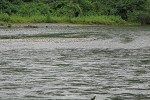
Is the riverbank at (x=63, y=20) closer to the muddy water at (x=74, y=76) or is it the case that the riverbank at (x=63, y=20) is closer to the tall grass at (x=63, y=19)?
the tall grass at (x=63, y=19)

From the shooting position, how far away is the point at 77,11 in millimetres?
108312

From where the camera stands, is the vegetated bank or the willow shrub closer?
the vegetated bank

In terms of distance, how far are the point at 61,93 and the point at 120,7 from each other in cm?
9775

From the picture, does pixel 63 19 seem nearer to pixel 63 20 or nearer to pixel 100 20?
pixel 63 20

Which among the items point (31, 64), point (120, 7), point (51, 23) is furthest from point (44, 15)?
point (31, 64)

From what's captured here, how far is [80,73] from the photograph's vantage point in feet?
82.0

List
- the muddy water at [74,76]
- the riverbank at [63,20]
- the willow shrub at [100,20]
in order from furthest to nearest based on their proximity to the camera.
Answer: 1. the willow shrub at [100,20]
2. the riverbank at [63,20]
3. the muddy water at [74,76]

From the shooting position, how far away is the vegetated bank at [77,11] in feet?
332

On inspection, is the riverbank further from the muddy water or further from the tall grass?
the muddy water

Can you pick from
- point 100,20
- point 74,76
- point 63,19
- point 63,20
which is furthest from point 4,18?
point 74,76

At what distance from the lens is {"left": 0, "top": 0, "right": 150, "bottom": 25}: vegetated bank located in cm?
10131

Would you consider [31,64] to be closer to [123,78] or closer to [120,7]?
[123,78]

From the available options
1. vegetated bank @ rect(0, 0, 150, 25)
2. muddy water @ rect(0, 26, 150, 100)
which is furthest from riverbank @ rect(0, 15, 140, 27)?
muddy water @ rect(0, 26, 150, 100)

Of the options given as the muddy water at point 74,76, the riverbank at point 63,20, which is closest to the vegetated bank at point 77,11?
the riverbank at point 63,20
